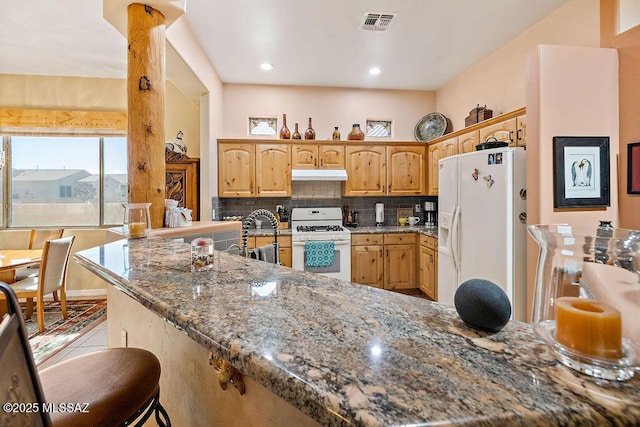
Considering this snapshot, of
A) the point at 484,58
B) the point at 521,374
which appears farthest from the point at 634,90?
the point at 521,374

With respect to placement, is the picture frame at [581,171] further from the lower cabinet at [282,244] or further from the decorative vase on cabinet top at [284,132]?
the decorative vase on cabinet top at [284,132]

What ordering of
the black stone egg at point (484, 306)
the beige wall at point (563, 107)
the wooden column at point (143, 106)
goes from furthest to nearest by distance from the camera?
the beige wall at point (563, 107) < the wooden column at point (143, 106) < the black stone egg at point (484, 306)

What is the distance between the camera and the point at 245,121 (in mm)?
4246

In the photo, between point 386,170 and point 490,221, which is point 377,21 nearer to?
point 386,170

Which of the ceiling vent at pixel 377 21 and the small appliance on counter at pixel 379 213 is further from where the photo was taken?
the small appliance on counter at pixel 379 213

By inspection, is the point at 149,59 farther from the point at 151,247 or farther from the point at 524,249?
the point at 524,249

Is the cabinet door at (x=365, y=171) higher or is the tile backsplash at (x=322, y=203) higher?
the cabinet door at (x=365, y=171)

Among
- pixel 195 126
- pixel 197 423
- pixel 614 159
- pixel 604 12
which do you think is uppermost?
pixel 604 12

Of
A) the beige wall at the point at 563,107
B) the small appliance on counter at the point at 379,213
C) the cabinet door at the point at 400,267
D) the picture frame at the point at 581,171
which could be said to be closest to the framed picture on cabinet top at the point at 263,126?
the small appliance on counter at the point at 379,213

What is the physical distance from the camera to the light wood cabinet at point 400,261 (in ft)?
13.0

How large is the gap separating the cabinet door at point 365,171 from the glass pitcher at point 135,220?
2.91 metres

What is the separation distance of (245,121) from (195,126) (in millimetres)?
698

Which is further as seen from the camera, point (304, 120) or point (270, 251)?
point (304, 120)

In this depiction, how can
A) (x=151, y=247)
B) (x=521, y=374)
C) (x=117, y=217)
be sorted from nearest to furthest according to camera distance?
(x=521, y=374) < (x=151, y=247) < (x=117, y=217)
